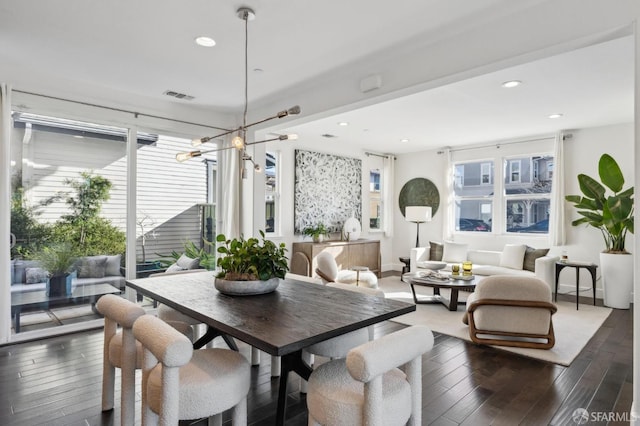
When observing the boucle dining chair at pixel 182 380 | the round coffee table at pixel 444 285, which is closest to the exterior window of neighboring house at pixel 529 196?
the round coffee table at pixel 444 285

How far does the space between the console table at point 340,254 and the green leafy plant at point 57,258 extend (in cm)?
315

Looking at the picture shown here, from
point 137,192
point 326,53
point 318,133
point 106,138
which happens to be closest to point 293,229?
point 318,133

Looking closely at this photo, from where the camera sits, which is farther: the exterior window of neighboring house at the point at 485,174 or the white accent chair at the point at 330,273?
the exterior window of neighboring house at the point at 485,174

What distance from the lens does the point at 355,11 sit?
2551mm

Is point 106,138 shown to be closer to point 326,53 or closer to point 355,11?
point 326,53

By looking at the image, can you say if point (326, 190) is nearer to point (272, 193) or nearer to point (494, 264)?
point (272, 193)

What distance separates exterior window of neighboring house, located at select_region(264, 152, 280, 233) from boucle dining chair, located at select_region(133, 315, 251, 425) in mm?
4417

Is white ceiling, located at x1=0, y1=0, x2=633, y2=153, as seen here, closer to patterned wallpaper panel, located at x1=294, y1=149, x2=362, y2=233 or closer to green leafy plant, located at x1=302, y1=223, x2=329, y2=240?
patterned wallpaper panel, located at x1=294, y1=149, x2=362, y2=233

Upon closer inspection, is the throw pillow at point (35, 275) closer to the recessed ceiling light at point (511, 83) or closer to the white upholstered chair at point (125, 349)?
the white upholstered chair at point (125, 349)

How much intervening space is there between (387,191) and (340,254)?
2369mm

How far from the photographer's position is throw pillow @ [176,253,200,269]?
4780mm

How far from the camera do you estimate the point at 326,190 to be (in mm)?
6961

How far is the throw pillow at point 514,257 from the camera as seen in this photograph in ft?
18.7
